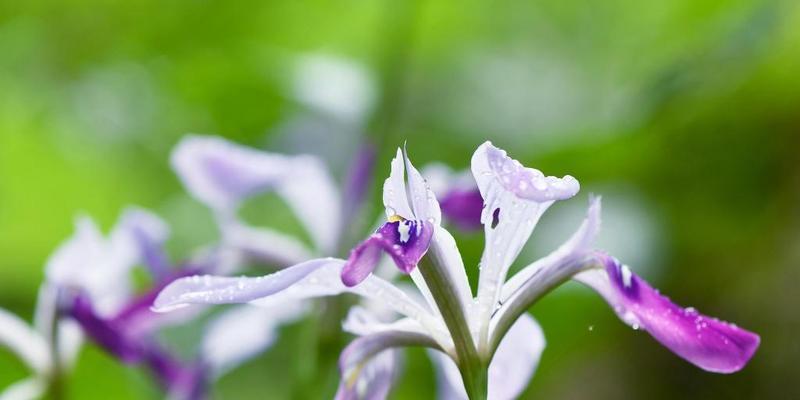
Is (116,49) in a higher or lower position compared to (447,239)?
higher

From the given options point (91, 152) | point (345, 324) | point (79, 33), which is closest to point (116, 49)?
point (79, 33)

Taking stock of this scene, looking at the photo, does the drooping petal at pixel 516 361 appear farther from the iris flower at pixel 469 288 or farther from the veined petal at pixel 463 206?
the veined petal at pixel 463 206

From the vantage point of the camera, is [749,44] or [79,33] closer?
[749,44]

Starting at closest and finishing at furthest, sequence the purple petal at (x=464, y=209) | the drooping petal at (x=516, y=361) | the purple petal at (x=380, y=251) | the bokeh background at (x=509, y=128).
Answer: the purple petal at (x=380, y=251) → the drooping petal at (x=516, y=361) → the purple petal at (x=464, y=209) → the bokeh background at (x=509, y=128)

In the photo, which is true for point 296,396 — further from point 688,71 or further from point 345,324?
point 688,71

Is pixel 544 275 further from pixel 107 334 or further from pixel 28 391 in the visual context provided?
pixel 28 391

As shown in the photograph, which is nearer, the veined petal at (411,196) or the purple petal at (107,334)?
the veined petal at (411,196)

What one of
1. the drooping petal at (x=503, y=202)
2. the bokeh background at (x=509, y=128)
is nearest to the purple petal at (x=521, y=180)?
the drooping petal at (x=503, y=202)
